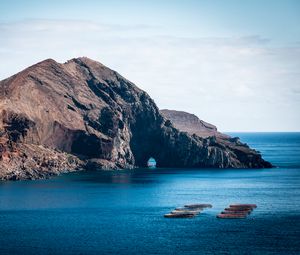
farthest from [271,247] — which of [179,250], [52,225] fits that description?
[52,225]

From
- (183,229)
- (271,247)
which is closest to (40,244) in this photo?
(183,229)

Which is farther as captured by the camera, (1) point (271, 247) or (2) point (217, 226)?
(2) point (217, 226)

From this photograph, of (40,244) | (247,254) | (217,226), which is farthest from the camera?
(217,226)

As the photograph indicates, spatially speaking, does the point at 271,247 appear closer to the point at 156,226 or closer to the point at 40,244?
the point at 156,226

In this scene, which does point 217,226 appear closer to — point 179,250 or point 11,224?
point 179,250

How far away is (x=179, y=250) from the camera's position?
166 m

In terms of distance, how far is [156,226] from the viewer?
19562 cm

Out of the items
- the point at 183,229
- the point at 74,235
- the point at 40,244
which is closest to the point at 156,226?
the point at 183,229

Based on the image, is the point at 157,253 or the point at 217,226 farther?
the point at 217,226

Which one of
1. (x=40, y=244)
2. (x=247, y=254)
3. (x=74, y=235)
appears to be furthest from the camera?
(x=74, y=235)

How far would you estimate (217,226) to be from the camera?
195m

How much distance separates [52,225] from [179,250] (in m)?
44.3

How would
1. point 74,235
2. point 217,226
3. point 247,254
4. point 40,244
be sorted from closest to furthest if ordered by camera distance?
point 247,254
point 40,244
point 74,235
point 217,226

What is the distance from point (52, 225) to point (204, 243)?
1744 inches
